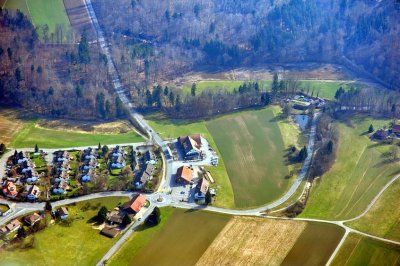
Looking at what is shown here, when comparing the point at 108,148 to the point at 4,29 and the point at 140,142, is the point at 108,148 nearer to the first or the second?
the point at 140,142

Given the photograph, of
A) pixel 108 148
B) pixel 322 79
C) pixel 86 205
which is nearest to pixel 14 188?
pixel 86 205

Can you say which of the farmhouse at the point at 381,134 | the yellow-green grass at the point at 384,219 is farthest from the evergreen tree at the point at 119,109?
the yellow-green grass at the point at 384,219

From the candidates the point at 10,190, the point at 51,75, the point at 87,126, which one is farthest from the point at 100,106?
the point at 10,190

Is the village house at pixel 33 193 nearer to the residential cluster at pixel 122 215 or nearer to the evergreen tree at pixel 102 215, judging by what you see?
the evergreen tree at pixel 102 215

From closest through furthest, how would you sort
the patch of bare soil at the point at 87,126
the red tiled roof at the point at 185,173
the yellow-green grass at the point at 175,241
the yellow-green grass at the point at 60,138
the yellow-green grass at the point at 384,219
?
the yellow-green grass at the point at 175,241 < the yellow-green grass at the point at 384,219 < the red tiled roof at the point at 185,173 < the yellow-green grass at the point at 60,138 < the patch of bare soil at the point at 87,126

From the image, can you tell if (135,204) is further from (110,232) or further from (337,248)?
(337,248)

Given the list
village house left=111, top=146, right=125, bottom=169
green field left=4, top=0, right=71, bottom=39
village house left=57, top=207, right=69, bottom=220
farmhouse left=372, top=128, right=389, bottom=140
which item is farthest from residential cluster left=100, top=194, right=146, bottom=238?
green field left=4, top=0, right=71, bottom=39
